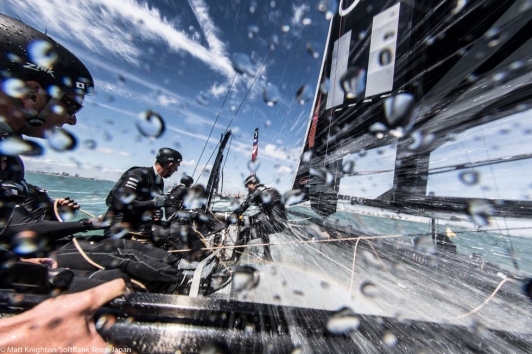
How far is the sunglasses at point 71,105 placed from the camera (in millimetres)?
1256

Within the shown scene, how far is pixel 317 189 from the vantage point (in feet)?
13.0

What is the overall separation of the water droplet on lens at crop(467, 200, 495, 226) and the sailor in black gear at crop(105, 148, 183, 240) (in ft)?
10.2

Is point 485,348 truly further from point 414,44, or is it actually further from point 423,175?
point 414,44

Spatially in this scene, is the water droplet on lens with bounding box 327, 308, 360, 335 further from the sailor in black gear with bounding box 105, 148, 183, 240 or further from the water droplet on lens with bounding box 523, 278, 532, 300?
the sailor in black gear with bounding box 105, 148, 183, 240

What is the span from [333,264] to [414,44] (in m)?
3.14

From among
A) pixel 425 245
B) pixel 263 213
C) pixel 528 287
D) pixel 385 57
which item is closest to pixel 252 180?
pixel 263 213

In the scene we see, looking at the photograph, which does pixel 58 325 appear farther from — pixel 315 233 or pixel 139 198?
pixel 315 233

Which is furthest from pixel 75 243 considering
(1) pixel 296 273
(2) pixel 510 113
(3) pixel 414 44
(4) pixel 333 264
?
(3) pixel 414 44

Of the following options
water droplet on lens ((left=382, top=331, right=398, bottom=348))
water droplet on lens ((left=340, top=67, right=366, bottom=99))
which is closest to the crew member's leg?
water droplet on lens ((left=382, top=331, right=398, bottom=348))

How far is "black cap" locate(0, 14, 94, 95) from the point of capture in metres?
1.10

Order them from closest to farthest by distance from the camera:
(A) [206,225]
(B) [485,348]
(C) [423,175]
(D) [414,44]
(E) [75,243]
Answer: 1. (B) [485,348]
2. (E) [75,243]
3. (C) [423,175]
4. (D) [414,44]
5. (A) [206,225]

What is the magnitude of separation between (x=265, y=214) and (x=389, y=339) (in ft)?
10.7

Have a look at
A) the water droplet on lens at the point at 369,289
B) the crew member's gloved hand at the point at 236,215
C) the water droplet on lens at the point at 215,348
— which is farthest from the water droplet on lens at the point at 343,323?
the crew member's gloved hand at the point at 236,215

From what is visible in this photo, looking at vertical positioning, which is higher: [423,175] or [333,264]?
[423,175]
